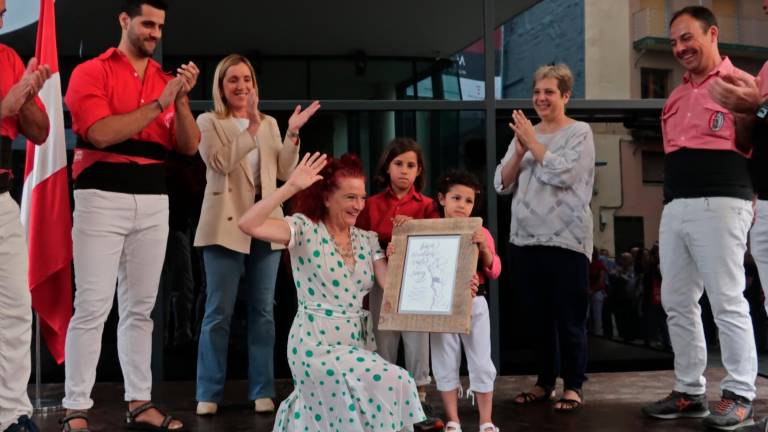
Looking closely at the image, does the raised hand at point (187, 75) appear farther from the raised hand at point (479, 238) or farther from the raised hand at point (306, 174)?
the raised hand at point (479, 238)

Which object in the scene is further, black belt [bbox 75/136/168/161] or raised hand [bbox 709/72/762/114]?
black belt [bbox 75/136/168/161]

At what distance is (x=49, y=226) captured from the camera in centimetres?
423

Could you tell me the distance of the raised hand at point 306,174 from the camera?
347 cm

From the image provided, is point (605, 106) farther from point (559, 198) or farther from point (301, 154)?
point (301, 154)

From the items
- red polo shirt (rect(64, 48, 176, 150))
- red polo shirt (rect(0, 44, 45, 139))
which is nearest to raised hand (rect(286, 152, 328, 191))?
red polo shirt (rect(64, 48, 176, 150))

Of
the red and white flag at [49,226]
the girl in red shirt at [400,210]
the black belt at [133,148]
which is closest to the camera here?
the black belt at [133,148]

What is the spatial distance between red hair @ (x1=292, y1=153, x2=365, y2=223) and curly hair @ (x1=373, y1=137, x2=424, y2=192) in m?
0.68

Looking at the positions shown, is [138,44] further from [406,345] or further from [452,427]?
[452,427]

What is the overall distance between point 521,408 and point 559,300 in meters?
0.64

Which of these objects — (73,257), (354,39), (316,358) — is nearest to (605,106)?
(354,39)

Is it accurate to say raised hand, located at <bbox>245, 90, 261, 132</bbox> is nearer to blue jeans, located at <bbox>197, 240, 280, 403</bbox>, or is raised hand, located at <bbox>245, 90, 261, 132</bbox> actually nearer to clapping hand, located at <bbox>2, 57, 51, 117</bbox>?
blue jeans, located at <bbox>197, 240, 280, 403</bbox>

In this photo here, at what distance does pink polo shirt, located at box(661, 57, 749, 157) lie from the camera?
4.25m

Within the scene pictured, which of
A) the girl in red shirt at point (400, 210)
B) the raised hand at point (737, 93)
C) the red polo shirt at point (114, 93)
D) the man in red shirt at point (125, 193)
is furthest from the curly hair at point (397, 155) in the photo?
the raised hand at point (737, 93)

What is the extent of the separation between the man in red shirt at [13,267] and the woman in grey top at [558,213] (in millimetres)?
2463
